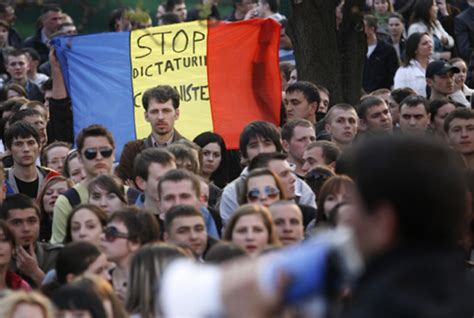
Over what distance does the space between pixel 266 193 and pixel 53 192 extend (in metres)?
2.16

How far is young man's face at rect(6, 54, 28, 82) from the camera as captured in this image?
17531 mm

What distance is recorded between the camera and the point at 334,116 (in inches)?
489

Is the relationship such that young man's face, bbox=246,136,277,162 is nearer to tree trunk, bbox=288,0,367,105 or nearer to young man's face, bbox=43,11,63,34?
tree trunk, bbox=288,0,367,105

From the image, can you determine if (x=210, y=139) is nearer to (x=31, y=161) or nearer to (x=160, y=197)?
(x=31, y=161)

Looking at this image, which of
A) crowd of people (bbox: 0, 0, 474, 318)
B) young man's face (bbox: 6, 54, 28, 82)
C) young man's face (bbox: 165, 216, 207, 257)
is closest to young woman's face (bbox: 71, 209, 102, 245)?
crowd of people (bbox: 0, 0, 474, 318)

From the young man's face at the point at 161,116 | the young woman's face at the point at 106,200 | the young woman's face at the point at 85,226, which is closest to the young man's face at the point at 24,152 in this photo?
the young man's face at the point at 161,116

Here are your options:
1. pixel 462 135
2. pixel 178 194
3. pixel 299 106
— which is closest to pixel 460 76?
pixel 299 106

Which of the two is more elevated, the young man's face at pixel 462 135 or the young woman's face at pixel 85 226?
the young man's face at pixel 462 135

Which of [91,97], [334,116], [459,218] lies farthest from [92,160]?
[459,218]

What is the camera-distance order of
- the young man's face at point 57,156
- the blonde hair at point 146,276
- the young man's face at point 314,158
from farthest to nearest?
the young man's face at point 57,156 → the young man's face at point 314,158 → the blonde hair at point 146,276

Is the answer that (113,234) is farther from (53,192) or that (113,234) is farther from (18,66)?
(18,66)

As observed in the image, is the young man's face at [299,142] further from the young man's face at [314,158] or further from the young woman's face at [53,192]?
the young woman's face at [53,192]

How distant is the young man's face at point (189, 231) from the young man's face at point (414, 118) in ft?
17.2

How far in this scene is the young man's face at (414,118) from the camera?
13234 mm
